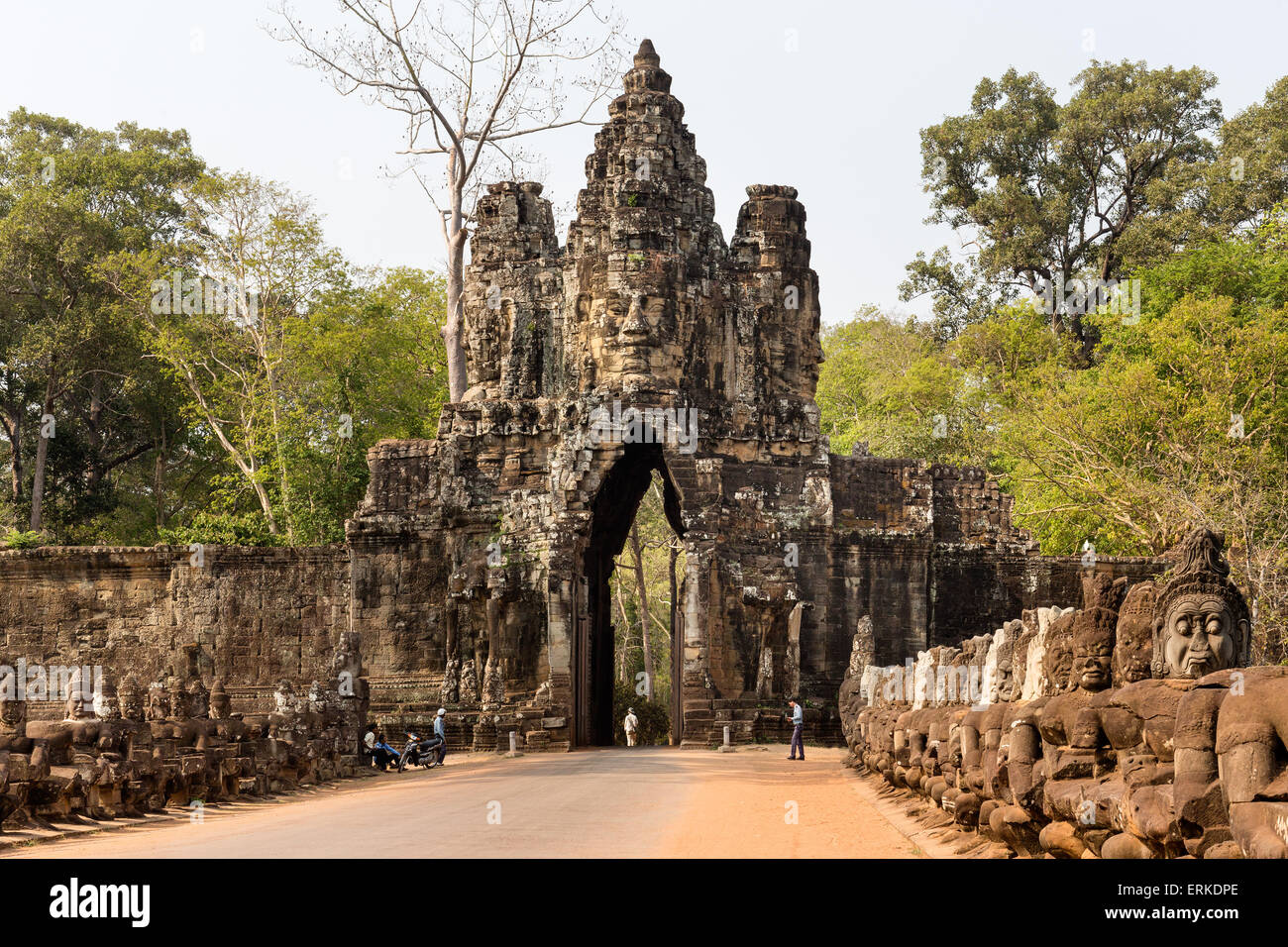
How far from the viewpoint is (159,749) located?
14.8 m

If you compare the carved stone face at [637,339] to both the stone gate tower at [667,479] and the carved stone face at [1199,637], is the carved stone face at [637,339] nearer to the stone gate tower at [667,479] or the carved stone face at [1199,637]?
the stone gate tower at [667,479]

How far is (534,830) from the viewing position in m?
11.2

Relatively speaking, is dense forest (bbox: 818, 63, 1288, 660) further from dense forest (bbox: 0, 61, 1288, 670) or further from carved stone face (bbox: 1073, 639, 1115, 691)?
carved stone face (bbox: 1073, 639, 1115, 691)

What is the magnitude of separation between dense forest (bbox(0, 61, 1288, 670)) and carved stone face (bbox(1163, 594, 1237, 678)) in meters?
21.1

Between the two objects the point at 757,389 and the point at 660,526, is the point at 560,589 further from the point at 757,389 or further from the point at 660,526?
the point at 660,526

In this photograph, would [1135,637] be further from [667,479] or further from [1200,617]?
[667,479]

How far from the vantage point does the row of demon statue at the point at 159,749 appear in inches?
489

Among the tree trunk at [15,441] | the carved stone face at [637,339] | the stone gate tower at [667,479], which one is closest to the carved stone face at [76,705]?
the stone gate tower at [667,479]

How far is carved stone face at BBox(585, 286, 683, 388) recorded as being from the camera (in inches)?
1063

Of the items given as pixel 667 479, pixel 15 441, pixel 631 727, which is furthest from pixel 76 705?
pixel 15 441

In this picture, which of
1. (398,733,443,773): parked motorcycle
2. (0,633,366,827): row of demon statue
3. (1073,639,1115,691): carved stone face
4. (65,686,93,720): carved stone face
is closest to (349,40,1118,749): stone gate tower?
(398,733,443,773): parked motorcycle

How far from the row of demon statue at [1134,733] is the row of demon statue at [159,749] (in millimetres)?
7375

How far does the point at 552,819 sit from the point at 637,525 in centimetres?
3747

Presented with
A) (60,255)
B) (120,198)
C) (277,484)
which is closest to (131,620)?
(277,484)
